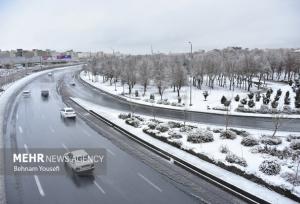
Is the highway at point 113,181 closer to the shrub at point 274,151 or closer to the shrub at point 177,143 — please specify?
the shrub at point 177,143

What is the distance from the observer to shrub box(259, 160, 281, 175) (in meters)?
18.8

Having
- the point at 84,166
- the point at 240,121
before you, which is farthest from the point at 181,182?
the point at 240,121

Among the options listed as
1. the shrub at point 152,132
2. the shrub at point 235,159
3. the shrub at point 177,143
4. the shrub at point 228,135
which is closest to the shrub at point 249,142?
the shrub at point 228,135

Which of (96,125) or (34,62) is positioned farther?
(34,62)

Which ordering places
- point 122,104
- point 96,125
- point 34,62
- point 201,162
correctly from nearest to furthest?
point 201,162
point 96,125
point 122,104
point 34,62

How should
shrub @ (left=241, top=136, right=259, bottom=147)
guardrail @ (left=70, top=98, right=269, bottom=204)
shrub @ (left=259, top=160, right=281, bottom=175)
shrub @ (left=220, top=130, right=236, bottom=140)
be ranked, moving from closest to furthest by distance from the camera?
guardrail @ (left=70, top=98, right=269, bottom=204) → shrub @ (left=259, top=160, right=281, bottom=175) → shrub @ (left=241, top=136, right=259, bottom=147) → shrub @ (left=220, top=130, right=236, bottom=140)

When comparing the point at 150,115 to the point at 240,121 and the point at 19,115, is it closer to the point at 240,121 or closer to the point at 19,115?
the point at 240,121

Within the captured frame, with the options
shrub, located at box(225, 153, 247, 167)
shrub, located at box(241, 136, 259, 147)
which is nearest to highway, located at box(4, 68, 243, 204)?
shrub, located at box(225, 153, 247, 167)

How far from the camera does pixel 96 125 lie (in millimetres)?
33625

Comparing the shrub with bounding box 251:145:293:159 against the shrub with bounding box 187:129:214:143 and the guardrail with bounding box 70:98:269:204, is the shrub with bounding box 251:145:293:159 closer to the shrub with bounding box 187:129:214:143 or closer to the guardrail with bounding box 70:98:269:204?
the shrub with bounding box 187:129:214:143

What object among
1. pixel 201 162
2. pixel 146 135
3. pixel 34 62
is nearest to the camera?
pixel 201 162

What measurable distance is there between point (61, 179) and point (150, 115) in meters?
22.2

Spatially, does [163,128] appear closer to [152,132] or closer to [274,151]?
[152,132]

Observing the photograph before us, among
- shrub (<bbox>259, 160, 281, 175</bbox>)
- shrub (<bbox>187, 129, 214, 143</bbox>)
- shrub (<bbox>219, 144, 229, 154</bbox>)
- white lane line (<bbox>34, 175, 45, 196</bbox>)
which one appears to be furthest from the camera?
shrub (<bbox>187, 129, 214, 143</bbox>)
